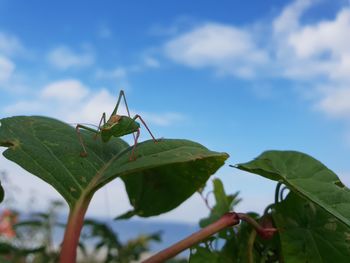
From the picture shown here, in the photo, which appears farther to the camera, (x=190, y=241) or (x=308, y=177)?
(x=308, y=177)

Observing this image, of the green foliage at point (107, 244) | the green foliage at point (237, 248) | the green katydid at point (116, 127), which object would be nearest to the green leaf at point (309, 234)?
the green foliage at point (237, 248)

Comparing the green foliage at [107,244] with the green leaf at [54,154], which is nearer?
the green leaf at [54,154]

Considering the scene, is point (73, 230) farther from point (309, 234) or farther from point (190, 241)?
point (309, 234)

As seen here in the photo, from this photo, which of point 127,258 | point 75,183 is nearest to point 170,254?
point 75,183

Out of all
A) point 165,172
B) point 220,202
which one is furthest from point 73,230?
point 220,202

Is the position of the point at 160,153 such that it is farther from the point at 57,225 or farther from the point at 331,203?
the point at 57,225

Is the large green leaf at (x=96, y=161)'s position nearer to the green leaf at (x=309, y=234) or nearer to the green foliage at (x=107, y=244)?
the green leaf at (x=309, y=234)
